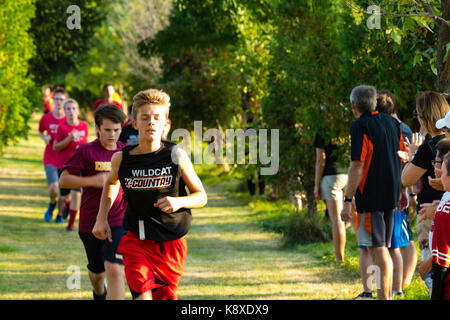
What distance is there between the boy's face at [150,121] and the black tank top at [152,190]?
0.14m

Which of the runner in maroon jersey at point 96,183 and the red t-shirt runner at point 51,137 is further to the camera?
the red t-shirt runner at point 51,137

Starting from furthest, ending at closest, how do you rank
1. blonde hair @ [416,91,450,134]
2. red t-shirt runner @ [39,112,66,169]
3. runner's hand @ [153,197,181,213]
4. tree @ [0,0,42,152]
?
tree @ [0,0,42,152]
red t-shirt runner @ [39,112,66,169]
blonde hair @ [416,91,450,134]
runner's hand @ [153,197,181,213]

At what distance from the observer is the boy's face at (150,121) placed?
18.3 ft

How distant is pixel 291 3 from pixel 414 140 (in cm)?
567

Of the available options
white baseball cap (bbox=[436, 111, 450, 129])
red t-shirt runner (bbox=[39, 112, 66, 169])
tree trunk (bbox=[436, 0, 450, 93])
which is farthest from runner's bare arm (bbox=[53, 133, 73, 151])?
white baseball cap (bbox=[436, 111, 450, 129])

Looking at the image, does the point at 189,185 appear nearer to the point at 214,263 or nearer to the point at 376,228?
the point at 376,228

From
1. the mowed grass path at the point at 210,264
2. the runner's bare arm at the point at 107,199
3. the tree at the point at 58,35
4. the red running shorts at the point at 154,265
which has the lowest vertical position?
the mowed grass path at the point at 210,264

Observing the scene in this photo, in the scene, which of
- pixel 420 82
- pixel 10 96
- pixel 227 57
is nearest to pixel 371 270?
pixel 420 82

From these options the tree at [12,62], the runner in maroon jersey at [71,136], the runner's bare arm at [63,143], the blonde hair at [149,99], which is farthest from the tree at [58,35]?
the blonde hair at [149,99]

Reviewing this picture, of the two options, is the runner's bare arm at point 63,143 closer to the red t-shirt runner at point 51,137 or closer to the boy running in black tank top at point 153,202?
the red t-shirt runner at point 51,137

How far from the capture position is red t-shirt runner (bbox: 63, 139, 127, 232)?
7.02 m

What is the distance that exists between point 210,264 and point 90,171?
4.11 metres

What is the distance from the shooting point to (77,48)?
29094 millimetres

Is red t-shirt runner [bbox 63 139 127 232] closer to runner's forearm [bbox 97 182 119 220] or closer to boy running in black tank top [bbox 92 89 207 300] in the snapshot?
runner's forearm [bbox 97 182 119 220]
